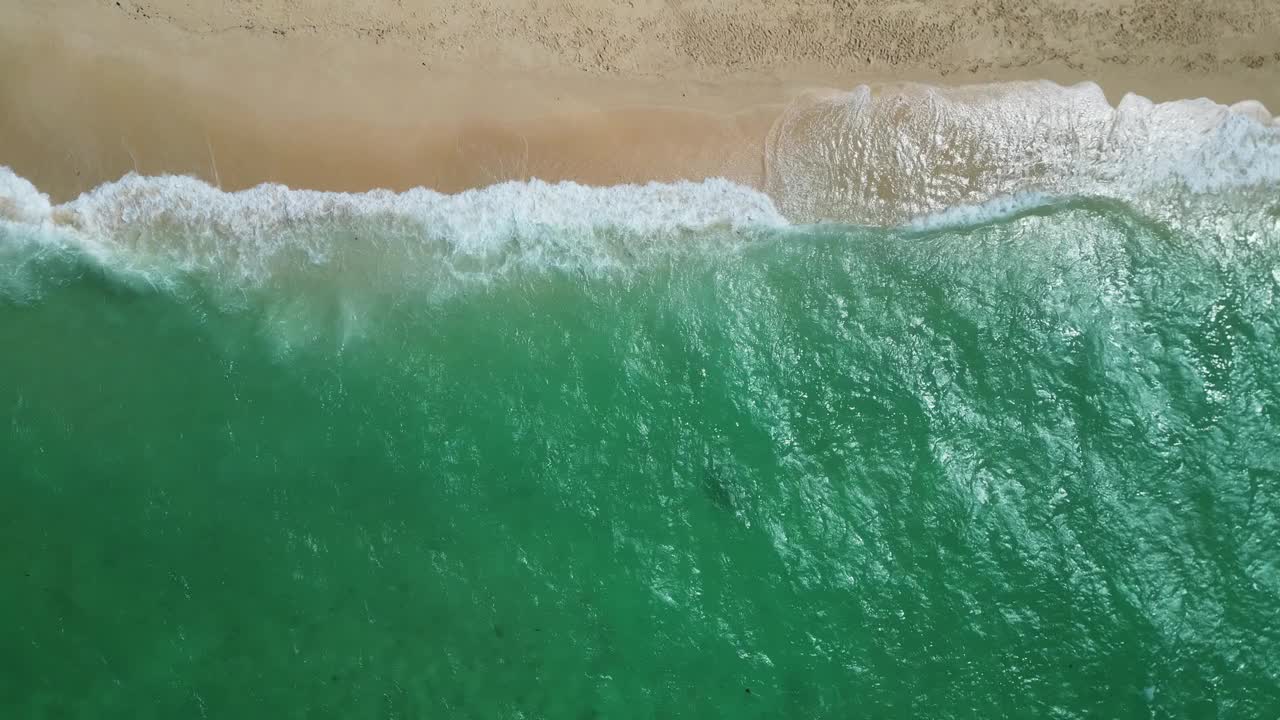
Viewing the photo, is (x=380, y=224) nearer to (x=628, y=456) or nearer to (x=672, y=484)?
(x=628, y=456)

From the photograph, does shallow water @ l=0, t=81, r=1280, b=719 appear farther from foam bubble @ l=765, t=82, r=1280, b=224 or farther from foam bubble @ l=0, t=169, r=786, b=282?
foam bubble @ l=765, t=82, r=1280, b=224

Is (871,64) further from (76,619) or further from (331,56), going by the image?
(76,619)

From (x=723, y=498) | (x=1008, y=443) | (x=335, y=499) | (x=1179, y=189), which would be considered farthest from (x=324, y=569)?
(x=1179, y=189)

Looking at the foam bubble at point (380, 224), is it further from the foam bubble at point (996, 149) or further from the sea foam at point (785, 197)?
the foam bubble at point (996, 149)

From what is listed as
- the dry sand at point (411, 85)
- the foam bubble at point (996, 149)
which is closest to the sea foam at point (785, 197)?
the foam bubble at point (996, 149)

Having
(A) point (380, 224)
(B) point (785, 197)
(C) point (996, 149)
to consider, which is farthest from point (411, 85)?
(C) point (996, 149)

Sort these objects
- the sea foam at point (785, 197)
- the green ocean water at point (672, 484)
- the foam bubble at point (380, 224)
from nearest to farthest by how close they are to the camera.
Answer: the green ocean water at point (672, 484), the sea foam at point (785, 197), the foam bubble at point (380, 224)
